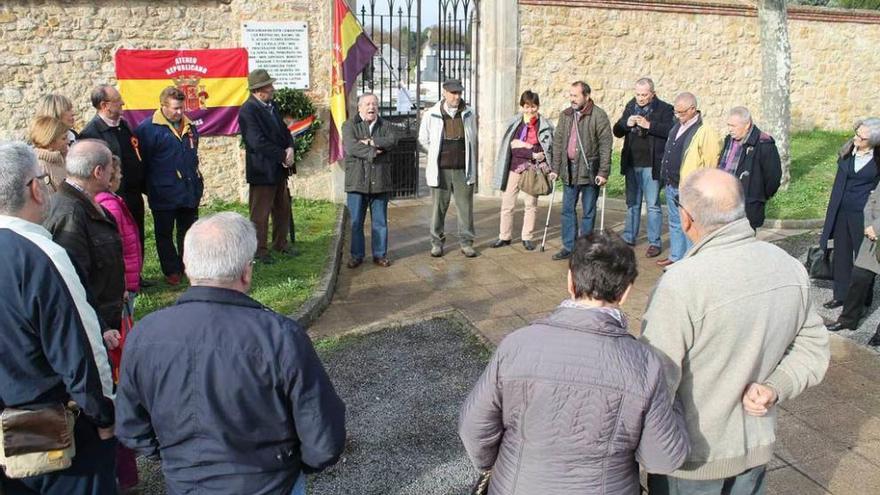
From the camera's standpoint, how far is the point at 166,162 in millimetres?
6805

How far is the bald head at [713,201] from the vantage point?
8.77 ft

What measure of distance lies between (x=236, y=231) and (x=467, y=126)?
18.9ft

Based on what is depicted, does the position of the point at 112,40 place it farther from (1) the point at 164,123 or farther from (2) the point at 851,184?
(2) the point at 851,184

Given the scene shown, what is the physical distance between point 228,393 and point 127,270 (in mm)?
2450

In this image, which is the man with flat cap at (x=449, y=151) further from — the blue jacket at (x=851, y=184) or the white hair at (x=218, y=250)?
the white hair at (x=218, y=250)

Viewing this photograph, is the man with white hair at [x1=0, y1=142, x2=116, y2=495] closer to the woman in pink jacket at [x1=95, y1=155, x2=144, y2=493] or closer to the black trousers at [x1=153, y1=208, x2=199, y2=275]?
the woman in pink jacket at [x1=95, y1=155, x2=144, y2=493]

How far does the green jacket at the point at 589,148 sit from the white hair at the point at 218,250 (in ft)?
19.7

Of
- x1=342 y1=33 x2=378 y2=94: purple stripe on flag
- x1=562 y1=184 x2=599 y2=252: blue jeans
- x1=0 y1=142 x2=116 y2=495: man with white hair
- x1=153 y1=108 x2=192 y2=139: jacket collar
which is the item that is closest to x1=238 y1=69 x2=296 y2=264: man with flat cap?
x1=153 y1=108 x2=192 y2=139: jacket collar

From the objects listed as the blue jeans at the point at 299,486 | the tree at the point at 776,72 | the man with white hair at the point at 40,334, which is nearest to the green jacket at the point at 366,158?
the man with white hair at the point at 40,334

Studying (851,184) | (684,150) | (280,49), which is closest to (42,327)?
(851,184)

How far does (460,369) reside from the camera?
5371 mm

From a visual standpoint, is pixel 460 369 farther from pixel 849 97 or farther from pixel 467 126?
pixel 849 97

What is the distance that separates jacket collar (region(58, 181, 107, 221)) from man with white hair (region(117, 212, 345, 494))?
1.56 metres

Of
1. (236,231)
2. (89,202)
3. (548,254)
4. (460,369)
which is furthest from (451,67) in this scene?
(236,231)
